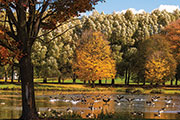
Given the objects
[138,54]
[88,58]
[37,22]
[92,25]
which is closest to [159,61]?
[138,54]

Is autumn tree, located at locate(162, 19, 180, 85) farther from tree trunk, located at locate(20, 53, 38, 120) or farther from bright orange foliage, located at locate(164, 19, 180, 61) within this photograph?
tree trunk, located at locate(20, 53, 38, 120)

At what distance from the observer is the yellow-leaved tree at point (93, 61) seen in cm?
5638

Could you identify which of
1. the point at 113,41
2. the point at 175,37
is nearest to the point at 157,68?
the point at 175,37

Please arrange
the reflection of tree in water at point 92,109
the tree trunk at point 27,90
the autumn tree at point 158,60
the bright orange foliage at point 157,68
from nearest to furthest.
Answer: the tree trunk at point 27,90 → the reflection of tree in water at point 92,109 → the bright orange foliage at point 157,68 → the autumn tree at point 158,60

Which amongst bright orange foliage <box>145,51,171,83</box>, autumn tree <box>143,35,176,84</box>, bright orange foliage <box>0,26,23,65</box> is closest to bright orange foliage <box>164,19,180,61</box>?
autumn tree <box>143,35,176,84</box>

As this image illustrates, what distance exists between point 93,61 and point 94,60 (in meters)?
0.59

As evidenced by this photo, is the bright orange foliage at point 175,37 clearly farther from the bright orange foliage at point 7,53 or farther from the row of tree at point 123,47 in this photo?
the bright orange foliage at point 7,53

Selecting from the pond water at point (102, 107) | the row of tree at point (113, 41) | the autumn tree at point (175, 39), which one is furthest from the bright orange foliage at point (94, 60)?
the pond water at point (102, 107)

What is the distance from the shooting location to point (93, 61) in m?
56.7

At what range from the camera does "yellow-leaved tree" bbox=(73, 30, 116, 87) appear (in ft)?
185

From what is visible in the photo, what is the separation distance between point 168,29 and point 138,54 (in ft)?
26.5

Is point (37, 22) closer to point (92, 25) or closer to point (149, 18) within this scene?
point (92, 25)

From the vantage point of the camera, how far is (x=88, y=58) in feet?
185

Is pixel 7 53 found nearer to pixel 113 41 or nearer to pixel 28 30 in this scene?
pixel 28 30
